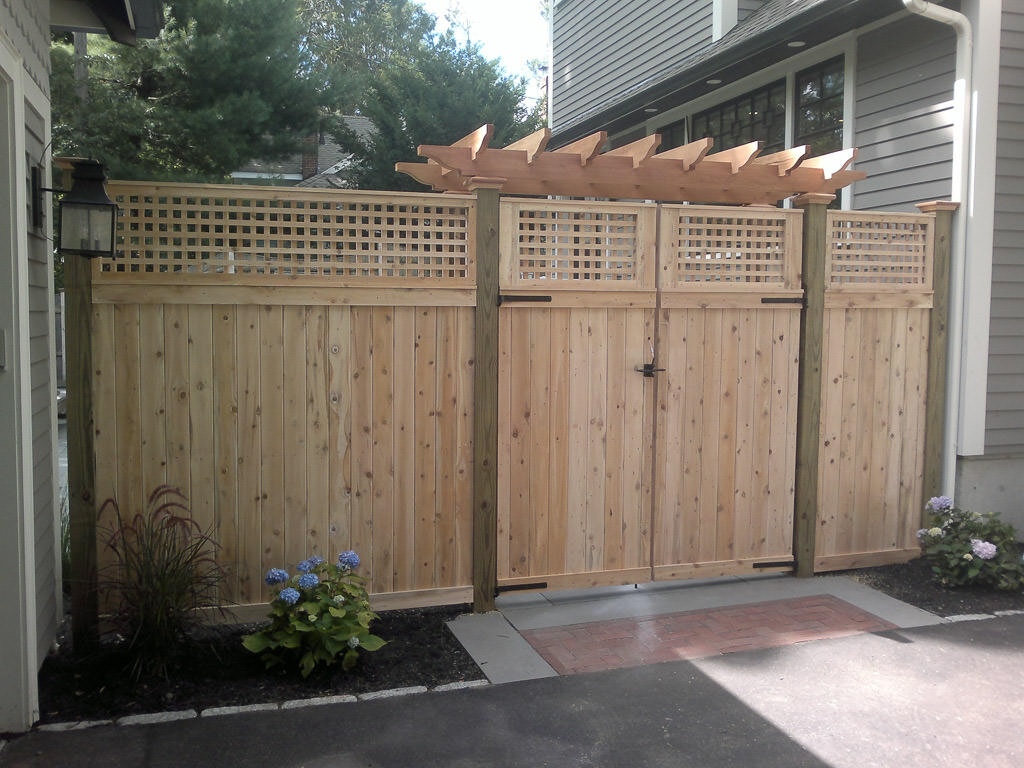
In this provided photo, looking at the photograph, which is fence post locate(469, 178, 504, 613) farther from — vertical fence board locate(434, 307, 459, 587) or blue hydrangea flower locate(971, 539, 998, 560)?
blue hydrangea flower locate(971, 539, 998, 560)

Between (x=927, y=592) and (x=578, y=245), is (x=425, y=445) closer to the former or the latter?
(x=578, y=245)

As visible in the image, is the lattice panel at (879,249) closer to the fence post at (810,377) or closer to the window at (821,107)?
the fence post at (810,377)

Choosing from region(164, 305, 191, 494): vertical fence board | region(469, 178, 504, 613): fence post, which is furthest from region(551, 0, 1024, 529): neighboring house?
region(164, 305, 191, 494): vertical fence board

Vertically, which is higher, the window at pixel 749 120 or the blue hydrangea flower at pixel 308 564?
the window at pixel 749 120

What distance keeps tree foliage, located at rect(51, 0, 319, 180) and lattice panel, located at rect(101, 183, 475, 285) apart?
19.3 feet

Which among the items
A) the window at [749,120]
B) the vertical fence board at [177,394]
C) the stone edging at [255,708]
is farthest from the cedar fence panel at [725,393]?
the window at [749,120]

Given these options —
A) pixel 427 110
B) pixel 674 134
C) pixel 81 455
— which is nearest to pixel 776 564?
pixel 81 455

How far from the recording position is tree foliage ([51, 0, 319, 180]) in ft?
31.1

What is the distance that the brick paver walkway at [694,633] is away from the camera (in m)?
3.93

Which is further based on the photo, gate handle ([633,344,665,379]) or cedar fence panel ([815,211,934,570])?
cedar fence panel ([815,211,934,570])

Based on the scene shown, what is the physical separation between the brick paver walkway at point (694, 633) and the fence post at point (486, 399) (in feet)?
1.36

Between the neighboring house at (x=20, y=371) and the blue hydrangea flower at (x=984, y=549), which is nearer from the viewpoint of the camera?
the neighboring house at (x=20, y=371)

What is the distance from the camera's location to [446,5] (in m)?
35.2

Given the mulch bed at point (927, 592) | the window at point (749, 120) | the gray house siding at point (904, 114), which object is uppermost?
the window at point (749, 120)
